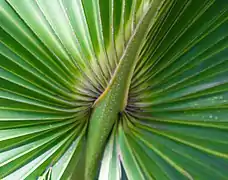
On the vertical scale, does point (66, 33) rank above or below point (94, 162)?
above

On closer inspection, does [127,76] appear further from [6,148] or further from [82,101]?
[6,148]

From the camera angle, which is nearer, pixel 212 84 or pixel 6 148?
pixel 212 84

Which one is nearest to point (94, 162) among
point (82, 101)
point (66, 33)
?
point (82, 101)

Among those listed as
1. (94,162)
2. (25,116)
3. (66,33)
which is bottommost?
(94,162)
